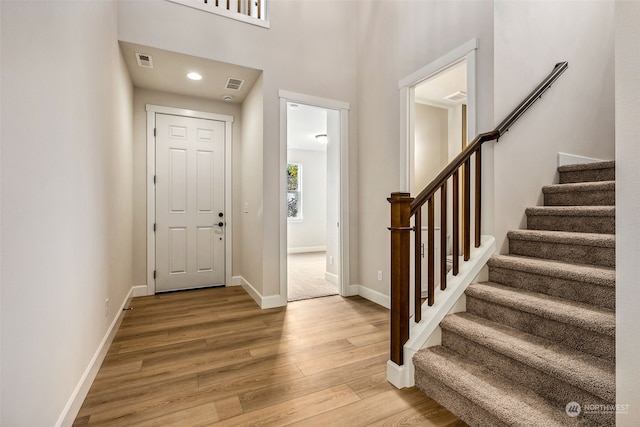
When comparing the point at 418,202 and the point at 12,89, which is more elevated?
the point at 12,89

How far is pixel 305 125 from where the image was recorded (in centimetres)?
575

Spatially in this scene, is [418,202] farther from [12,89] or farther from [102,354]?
[102,354]

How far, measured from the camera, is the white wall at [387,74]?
7.97 feet

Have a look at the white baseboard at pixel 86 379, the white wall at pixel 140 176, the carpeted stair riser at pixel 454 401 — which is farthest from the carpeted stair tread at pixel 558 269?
the white wall at pixel 140 176

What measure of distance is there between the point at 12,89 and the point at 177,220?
10.4 feet

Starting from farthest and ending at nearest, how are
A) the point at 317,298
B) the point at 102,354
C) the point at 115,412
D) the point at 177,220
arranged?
the point at 177,220
the point at 317,298
the point at 102,354
the point at 115,412

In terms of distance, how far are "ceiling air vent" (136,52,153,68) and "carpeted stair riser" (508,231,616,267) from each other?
3752mm

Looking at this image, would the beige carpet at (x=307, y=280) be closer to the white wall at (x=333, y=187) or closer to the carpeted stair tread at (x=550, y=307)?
the white wall at (x=333, y=187)

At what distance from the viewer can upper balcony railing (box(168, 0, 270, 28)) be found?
312 cm

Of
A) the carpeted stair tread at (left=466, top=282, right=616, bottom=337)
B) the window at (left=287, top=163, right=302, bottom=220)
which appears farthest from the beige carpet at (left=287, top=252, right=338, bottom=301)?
the carpeted stair tread at (left=466, top=282, right=616, bottom=337)

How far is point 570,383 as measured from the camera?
4.49ft

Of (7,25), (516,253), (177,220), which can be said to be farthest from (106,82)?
(516,253)

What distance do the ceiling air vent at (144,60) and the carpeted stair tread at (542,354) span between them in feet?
11.9

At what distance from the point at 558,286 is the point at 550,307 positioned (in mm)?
262
